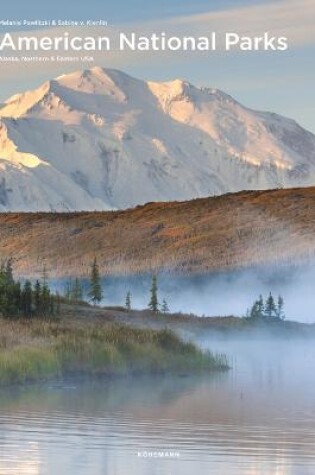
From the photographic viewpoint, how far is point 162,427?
3712 centimetres

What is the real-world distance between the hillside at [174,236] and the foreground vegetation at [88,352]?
317ft

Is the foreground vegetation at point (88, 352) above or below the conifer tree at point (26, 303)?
below

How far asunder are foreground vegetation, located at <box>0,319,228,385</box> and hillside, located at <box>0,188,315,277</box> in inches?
3799

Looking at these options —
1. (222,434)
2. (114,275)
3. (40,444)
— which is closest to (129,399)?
(222,434)

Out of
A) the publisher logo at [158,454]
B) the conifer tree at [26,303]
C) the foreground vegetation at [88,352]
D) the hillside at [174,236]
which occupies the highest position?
the hillside at [174,236]

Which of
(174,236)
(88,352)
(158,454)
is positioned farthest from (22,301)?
(174,236)

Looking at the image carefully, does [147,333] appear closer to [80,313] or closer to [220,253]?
[80,313]

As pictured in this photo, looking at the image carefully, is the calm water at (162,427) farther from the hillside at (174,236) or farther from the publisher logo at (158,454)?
the hillside at (174,236)

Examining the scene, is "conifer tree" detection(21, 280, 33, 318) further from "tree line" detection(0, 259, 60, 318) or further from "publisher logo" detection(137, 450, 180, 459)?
"publisher logo" detection(137, 450, 180, 459)

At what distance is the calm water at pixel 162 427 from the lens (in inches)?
1199

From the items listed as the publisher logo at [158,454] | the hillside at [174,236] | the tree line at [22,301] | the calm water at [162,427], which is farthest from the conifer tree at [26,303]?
the hillside at [174,236]

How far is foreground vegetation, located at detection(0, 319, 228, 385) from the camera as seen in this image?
4694 cm

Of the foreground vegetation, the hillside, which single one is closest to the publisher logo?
the foreground vegetation

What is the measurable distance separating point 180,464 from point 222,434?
5.54 meters
